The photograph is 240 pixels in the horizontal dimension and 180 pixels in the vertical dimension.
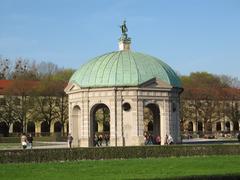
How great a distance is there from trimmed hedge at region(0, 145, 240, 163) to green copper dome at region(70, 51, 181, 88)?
39.0ft

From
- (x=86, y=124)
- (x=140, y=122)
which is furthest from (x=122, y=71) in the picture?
(x=86, y=124)

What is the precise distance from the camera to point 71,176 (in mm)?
22656

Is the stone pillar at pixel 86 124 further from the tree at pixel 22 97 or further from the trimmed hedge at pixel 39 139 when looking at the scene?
the tree at pixel 22 97

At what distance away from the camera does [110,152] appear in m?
34.3

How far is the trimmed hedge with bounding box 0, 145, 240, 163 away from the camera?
3159 centimetres

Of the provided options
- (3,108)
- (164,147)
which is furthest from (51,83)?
(164,147)

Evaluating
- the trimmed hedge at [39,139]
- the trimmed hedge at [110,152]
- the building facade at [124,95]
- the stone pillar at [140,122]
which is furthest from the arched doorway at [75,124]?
the trimmed hedge at [39,139]

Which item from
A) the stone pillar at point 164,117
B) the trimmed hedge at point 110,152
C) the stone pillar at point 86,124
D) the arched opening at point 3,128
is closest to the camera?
the trimmed hedge at point 110,152

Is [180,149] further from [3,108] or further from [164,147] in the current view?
[3,108]

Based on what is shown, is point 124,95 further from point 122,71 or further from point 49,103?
point 49,103

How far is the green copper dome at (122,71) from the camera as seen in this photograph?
46.8 m

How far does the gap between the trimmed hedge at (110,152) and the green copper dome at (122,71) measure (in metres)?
11.9

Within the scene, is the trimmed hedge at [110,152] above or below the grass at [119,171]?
above

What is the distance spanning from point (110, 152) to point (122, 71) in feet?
46.6
